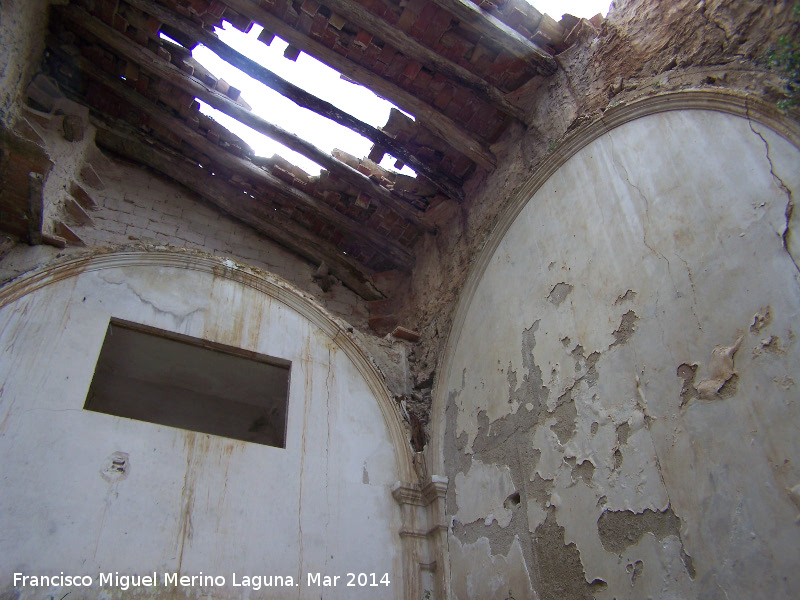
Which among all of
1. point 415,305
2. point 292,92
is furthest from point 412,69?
point 415,305

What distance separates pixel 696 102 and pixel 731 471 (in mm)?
1960

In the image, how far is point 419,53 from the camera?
4.56m

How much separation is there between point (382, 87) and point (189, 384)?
338 cm

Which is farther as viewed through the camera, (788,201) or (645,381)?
(645,381)

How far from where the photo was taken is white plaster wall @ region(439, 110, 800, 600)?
2.40 meters

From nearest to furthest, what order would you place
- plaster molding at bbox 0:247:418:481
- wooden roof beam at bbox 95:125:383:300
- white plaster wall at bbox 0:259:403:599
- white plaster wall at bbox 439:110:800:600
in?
white plaster wall at bbox 439:110:800:600
white plaster wall at bbox 0:259:403:599
plaster molding at bbox 0:247:418:481
wooden roof beam at bbox 95:125:383:300

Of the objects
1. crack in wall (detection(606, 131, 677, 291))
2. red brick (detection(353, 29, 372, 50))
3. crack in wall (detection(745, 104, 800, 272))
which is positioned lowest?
crack in wall (detection(745, 104, 800, 272))

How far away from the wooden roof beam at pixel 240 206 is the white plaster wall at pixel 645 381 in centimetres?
233

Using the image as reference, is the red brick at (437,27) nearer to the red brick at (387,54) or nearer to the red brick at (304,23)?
the red brick at (387,54)

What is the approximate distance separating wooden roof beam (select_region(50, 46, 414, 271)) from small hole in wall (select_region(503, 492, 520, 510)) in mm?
2984

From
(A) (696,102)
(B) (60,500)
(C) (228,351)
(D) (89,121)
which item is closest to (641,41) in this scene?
(A) (696,102)

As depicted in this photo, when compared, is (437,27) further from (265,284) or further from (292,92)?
(265,284)

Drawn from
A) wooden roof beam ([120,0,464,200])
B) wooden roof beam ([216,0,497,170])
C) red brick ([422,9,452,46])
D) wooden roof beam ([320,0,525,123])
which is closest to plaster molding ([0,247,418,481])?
wooden roof beam ([120,0,464,200])

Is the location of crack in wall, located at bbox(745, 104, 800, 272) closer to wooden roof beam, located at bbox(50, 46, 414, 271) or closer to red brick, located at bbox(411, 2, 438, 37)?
red brick, located at bbox(411, 2, 438, 37)
